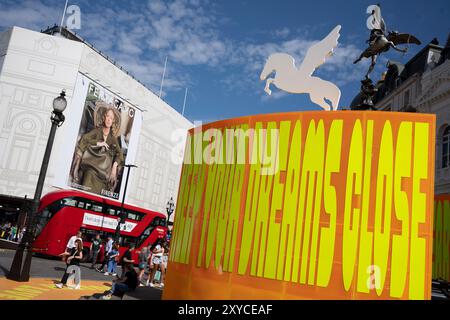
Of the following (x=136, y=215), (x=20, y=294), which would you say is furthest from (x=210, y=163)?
(x=136, y=215)

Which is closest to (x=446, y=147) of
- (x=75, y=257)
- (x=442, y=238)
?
(x=442, y=238)

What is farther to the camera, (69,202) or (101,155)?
(101,155)

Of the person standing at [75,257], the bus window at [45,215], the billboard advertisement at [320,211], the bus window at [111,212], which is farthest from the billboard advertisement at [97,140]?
the billboard advertisement at [320,211]

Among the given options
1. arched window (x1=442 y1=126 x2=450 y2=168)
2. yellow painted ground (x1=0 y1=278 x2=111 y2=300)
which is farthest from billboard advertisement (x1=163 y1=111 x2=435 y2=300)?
arched window (x1=442 y1=126 x2=450 y2=168)

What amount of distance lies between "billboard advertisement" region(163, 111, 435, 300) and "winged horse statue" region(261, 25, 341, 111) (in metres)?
0.97

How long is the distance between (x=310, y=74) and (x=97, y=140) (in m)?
32.3

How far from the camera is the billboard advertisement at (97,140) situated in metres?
34.5

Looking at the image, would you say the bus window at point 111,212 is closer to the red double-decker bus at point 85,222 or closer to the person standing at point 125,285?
the red double-decker bus at point 85,222

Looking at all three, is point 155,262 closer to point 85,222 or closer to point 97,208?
point 85,222

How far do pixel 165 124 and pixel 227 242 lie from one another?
4091cm

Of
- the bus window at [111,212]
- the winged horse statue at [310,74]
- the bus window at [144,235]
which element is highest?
the winged horse statue at [310,74]

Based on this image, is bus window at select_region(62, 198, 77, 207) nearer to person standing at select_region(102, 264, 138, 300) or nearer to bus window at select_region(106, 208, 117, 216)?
bus window at select_region(106, 208, 117, 216)

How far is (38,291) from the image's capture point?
9641 mm

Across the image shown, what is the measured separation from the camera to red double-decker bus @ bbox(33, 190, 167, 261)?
18.5m
